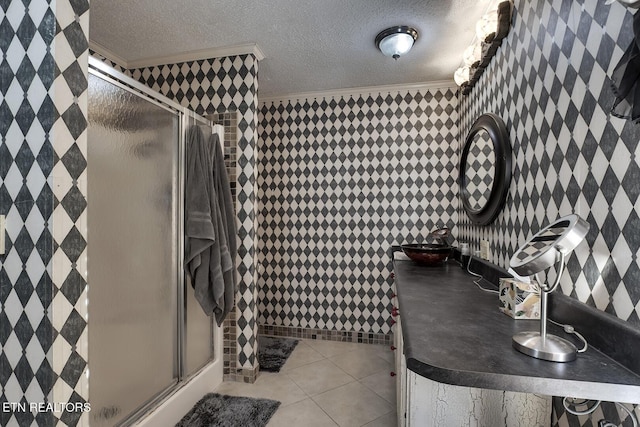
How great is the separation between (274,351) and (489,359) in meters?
2.34

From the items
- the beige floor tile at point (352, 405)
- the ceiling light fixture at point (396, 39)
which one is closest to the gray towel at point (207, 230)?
the beige floor tile at point (352, 405)

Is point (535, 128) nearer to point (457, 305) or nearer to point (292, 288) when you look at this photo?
point (457, 305)

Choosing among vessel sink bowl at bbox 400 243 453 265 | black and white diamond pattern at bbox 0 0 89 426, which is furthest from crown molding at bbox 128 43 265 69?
vessel sink bowl at bbox 400 243 453 265

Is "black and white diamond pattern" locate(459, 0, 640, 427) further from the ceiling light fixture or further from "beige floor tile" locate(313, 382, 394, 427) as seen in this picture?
"beige floor tile" locate(313, 382, 394, 427)

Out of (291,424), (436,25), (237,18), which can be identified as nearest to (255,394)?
(291,424)

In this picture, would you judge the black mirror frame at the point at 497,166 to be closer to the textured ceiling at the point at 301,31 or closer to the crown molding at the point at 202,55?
the textured ceiling at the point at 301,31

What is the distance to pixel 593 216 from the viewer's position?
967 millimetres

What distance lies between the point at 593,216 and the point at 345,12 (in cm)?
166

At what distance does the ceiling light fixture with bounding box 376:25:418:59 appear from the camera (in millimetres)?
1995

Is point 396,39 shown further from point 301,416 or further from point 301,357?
point 301,357

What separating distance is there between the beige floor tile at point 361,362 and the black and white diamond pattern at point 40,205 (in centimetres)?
187

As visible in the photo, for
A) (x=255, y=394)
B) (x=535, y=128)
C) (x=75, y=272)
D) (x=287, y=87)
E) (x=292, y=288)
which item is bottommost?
(x=255, y=394)

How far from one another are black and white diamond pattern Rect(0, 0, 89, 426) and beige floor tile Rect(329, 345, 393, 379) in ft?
6.13

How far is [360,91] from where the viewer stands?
297cm
